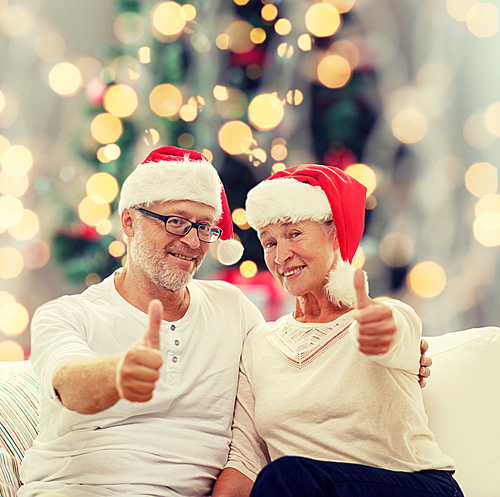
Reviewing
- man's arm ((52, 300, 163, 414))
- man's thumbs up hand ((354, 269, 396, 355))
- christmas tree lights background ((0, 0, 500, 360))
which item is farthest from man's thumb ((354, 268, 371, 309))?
christmas tree lights background ((0, 0, 500, 360))

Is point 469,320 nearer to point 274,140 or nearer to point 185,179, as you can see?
point 274,140

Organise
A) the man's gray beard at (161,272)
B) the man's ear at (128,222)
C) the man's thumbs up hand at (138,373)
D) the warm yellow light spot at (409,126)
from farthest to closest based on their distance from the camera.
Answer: the warm yellow light spot at (409,126) → the man's ear at (128,222) → the man's gray beard at (161,272) → the man's thumbs up hand at (138,373)

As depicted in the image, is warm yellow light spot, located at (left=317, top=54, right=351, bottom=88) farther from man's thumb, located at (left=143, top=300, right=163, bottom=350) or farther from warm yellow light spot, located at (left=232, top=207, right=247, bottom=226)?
man's thumb, located at (left=143, top=300, right=163, bottom=350)

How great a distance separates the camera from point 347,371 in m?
1.18

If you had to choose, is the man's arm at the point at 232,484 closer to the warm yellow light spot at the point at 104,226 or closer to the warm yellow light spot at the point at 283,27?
the warm yellow light spot at the point at 104,226

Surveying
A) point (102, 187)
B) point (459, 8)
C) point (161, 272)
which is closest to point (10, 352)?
point (102, 187)

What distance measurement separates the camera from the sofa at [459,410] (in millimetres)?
1338

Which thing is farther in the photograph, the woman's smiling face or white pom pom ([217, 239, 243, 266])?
white pom pom ([217, 239, 243, 266])

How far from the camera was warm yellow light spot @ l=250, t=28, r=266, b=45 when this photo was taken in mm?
2354

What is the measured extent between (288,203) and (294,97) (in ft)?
4.06

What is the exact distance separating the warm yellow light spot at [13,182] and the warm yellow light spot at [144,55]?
821mm

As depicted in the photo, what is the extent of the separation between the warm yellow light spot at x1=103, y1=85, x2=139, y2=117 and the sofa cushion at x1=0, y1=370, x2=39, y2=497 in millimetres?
1262

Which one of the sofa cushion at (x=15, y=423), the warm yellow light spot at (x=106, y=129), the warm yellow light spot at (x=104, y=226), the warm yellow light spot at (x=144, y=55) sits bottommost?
the sofa cushion at (x=15, y=423)

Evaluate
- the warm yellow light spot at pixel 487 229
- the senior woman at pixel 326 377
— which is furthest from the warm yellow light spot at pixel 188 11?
the warm yellow light spot at pixel 487 229
